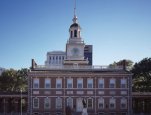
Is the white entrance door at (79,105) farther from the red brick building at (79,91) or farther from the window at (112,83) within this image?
the window at (112,83)

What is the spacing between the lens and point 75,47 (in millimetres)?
62969

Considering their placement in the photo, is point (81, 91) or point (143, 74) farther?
point (143, 74)

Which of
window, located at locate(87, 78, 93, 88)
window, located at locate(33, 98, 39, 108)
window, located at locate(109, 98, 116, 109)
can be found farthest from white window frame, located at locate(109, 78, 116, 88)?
window, located at locate(33, 98, 39, 108)

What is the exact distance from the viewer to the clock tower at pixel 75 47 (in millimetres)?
62581

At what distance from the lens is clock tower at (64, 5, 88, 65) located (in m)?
62.6

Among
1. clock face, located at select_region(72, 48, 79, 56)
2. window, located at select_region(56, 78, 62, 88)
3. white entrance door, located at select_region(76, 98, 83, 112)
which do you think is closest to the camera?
window, located at select_region(56, 78, 62, 88)

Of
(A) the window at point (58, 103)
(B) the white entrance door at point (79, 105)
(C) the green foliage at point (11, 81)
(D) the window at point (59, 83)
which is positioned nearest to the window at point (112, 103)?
(B) the white entrance door at point (79, 105)

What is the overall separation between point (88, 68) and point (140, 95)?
965 centimetres

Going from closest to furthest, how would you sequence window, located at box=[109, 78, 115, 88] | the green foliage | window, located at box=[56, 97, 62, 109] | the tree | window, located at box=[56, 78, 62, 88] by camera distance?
window, located at box=[56, 97, 62, 109] → window, located at box=[56, 78, 62, 88] → window, located at box=[109, 78, 115, 88] → the tree → the green foliage

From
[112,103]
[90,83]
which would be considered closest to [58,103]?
[90,83]

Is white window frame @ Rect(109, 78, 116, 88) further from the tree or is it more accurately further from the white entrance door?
the tree

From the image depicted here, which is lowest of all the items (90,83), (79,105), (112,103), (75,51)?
(79,105)

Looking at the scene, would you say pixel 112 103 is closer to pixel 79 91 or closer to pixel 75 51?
pixel 79 91

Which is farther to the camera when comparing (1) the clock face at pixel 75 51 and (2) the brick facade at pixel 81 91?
(1) the clock face at pixel 75 51
